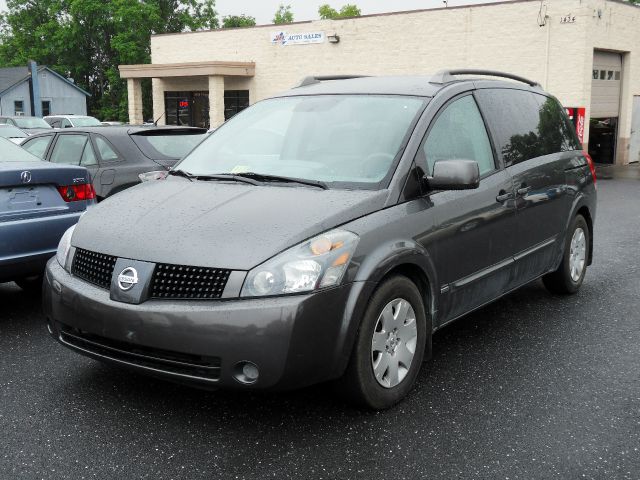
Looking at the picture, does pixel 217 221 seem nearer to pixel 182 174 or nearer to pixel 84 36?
pixel 182 174

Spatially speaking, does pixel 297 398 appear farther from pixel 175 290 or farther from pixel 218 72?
pixel 218 72

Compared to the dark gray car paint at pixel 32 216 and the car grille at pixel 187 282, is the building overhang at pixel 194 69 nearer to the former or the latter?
the dark gray car paint at pixel 32 216

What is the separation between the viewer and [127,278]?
3.45 m

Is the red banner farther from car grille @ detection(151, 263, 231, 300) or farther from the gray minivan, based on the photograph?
car grille @ detection(151, 263, 231, 300)

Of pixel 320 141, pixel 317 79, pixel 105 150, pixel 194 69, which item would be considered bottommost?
pixel 105 150

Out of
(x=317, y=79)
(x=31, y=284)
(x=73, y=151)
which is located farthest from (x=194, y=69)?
(x=317, y=79)

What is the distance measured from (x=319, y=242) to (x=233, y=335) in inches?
23.4

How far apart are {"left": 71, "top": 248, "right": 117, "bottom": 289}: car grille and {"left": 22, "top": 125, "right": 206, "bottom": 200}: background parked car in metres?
4.44

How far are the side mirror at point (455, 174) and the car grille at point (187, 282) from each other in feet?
4.41

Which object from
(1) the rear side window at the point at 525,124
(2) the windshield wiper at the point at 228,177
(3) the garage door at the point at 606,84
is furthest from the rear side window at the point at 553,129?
(3) the garage door at the point at 606,84

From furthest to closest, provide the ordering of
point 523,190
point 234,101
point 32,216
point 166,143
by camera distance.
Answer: point 234,101 → point 166,143 → point 32,216 → point 523,190

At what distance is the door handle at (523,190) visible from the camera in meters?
4.91

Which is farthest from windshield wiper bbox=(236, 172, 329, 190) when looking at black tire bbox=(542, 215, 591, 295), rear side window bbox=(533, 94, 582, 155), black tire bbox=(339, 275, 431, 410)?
black tire bbox=(542, 215, 591, 295)

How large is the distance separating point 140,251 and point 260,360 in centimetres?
81
